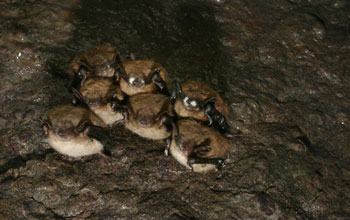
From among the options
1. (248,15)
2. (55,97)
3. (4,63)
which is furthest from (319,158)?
(4,63)

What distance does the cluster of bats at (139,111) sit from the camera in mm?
4082

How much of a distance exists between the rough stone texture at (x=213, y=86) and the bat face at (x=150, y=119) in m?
0.12

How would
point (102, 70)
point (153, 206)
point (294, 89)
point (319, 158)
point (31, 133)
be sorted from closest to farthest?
point (153, 206)
point (31, 133)
point (319, 158)
point (102, 70)
point (294, 89)

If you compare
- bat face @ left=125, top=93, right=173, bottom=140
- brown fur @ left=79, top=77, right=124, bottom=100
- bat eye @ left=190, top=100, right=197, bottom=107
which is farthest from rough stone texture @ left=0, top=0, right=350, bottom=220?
bat eye @ left=190, top=100, right=197, bottom=107

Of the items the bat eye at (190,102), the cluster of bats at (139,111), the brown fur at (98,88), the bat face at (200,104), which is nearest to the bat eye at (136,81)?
the cluster of bats at (139,111)

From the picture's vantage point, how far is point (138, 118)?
4.31 meters

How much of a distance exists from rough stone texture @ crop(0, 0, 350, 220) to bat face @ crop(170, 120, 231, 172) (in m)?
0.13

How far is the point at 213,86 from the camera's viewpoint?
4.96 m

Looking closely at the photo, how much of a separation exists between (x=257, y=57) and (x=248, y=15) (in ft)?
3.14

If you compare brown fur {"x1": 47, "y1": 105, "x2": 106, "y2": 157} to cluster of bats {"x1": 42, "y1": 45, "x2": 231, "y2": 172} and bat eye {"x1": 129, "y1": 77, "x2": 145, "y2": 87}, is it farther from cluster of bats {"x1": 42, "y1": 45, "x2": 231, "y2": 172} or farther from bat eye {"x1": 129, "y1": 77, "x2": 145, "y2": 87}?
bat eye {"x1": 129, "y1": 77, "x2": 145, "y2": 87}

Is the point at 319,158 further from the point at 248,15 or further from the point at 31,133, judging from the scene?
the point at 31,133

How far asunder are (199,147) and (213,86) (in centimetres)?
113

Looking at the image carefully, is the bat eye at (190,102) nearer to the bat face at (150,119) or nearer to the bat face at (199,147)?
the bat face at (150,119)

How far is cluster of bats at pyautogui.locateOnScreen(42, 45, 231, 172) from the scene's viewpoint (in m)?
4.08
